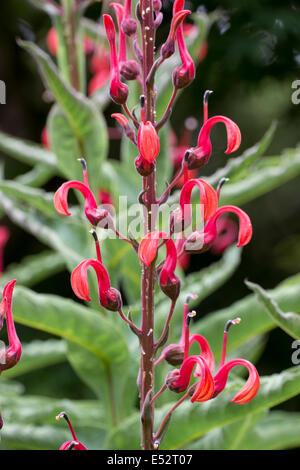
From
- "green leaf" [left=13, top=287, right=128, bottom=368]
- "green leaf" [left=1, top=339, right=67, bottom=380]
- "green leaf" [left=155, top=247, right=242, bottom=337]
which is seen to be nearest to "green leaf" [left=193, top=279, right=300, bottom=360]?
"green leaf" [left=155, top=247, right=242, bottom=337]

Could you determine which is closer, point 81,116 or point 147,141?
point 147,141

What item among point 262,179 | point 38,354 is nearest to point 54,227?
point 38,354

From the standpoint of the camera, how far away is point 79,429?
34.9 inches

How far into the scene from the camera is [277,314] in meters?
0.65

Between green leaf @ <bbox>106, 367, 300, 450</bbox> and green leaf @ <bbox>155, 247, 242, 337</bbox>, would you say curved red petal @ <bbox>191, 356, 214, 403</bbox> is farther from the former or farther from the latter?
green leaf @ <bbox>155, 247, 242, 337</bbox>

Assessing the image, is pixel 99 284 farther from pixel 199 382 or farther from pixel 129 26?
pixel 129 26

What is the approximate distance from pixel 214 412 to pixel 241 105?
147 cm

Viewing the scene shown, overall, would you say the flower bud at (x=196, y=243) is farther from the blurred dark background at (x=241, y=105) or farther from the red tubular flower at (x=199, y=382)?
the blurred dark background at (x=241, y=105)

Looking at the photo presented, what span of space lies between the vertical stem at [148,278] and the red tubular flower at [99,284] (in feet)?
0.10

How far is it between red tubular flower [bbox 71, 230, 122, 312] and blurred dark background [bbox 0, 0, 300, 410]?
34.9 inches

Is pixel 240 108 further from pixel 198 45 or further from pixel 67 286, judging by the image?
pixel 198 45

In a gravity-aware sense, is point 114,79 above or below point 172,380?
above

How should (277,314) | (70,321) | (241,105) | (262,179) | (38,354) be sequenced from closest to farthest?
1. (277,314)
2. (70,321)
3. (262,179)
4. (38,354)
5. (241,105)
